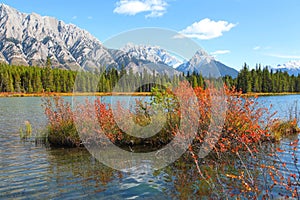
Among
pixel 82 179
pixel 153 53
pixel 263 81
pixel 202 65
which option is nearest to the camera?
pixel 82 179

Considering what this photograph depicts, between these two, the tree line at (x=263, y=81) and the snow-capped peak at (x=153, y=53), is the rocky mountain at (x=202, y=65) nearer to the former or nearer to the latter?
the snow-capped peak at (x=153, y=53)

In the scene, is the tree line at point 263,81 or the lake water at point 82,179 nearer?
the lake water at point 82,179

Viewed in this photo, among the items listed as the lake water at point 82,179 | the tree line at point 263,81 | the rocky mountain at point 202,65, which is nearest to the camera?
the lake water at point 82,179

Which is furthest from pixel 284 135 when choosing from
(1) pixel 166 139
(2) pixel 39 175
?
(2) pixel 39 175

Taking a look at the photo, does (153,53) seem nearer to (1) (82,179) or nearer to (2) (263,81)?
(1) (82,179)

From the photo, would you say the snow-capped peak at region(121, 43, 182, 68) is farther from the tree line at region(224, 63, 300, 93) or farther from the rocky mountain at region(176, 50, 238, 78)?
the tree line at region(224, 63, 300, 93)

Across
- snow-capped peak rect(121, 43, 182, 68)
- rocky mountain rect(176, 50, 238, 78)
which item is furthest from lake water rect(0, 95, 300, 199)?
snow-capped peak rect(121, 43, 182, 68)

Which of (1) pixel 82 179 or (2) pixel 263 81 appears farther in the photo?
(2) pixel 263 81

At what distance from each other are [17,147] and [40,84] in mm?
101870

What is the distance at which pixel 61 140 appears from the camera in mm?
15133

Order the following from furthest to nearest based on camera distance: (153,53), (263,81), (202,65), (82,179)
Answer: (263,81), (153,53), (202,65), (82,179)

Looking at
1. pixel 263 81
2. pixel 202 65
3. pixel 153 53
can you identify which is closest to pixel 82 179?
pixel 153 53

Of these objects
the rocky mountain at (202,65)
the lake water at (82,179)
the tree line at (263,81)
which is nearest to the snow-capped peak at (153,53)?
the rocky mountain at (202,65)

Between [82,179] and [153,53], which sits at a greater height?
[153,53]
